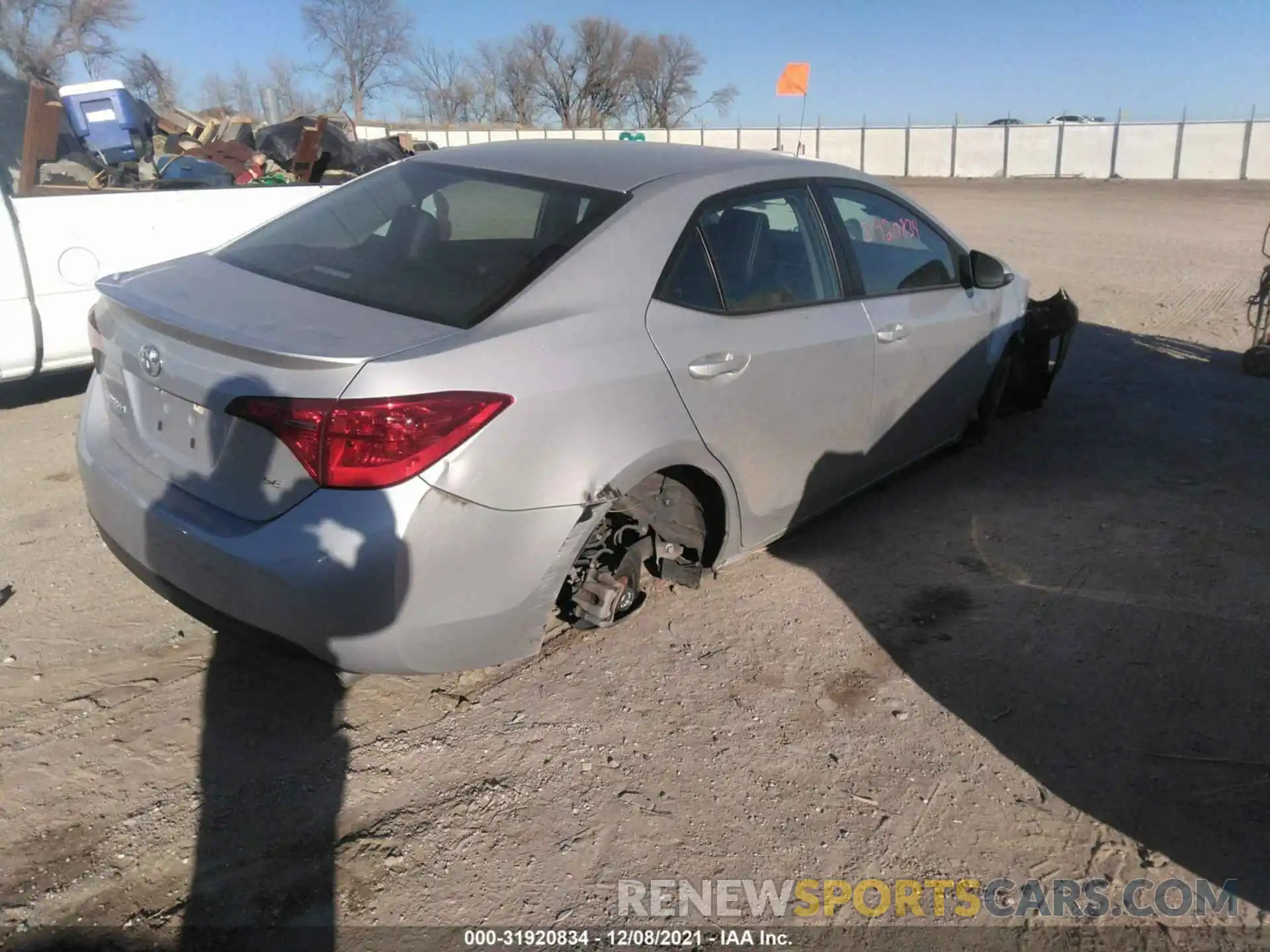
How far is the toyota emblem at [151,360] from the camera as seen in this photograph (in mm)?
2730

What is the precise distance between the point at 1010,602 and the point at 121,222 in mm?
5336

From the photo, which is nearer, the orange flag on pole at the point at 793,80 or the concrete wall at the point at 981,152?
the orange flag on pole at the point at 793,80

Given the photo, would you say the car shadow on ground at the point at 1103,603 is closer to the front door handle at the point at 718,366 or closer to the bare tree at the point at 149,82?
the front door handle at the point at 718,366

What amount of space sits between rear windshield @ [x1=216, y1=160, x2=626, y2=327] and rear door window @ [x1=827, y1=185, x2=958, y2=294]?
1297mm

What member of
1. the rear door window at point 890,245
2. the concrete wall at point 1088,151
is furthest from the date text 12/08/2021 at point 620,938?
the concrete wall at point 1088,151

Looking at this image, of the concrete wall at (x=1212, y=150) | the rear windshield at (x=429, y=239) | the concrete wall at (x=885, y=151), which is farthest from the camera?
the concrete wall at (x=885, y=151)

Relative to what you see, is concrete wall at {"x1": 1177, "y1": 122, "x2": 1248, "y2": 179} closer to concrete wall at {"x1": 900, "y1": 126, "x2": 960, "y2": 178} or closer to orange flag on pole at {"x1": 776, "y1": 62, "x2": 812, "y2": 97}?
concrete wall at {"x1": 900, "y1": 126, "x2": 960, "y2": 178}

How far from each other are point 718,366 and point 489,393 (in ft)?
3.14

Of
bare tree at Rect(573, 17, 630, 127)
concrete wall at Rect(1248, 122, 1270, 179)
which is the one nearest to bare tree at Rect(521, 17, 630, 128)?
bare tree at Rect(573, 17, 630, 127)

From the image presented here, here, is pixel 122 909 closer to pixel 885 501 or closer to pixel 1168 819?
pixel 1168 819

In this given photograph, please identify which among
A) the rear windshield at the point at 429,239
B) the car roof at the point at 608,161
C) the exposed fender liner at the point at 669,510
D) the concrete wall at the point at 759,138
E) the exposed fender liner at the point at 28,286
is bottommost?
the exposed fender liner at the point at 669,510

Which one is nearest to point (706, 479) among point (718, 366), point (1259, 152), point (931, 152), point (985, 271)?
point (718, 366)

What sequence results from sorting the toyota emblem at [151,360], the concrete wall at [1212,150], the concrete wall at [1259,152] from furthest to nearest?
the concrete wall at [1212,150], the concrete wall at [1259,152], the toyota emblem at [151,360]

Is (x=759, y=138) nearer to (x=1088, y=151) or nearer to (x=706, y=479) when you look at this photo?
(x=1088, y=151)
